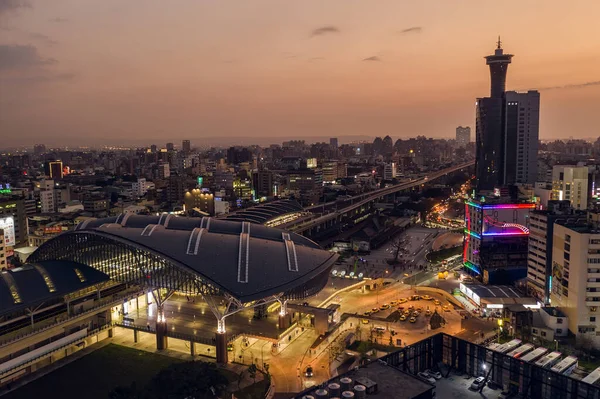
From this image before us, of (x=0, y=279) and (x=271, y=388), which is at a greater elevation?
(x=0, y=279)

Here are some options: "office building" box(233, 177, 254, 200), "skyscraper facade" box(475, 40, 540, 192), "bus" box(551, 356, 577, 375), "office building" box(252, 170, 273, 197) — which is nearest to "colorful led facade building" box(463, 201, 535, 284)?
"bus" box(551, 356, 577, 375)

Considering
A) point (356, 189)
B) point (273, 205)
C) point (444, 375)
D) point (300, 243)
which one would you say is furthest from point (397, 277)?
point (356, 189)

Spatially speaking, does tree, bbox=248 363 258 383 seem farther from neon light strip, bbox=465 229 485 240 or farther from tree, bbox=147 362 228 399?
neon light strip, bbox=465 229 485 240

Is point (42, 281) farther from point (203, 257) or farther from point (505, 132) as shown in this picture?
point (505, 132)

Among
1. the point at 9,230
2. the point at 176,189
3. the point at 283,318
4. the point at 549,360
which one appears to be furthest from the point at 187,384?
the point at 176,189

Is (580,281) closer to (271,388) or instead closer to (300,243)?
(300,243)

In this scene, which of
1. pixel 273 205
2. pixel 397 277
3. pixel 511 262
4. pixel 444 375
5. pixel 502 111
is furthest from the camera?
pixel 502 111
